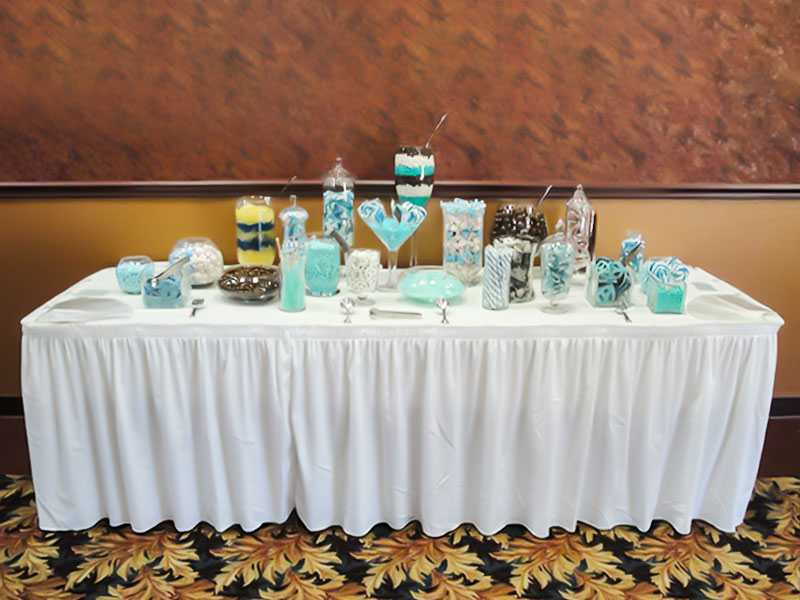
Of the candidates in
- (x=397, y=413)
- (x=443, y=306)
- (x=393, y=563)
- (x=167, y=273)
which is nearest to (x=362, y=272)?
(x=443, y=306)

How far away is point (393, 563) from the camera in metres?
1.78

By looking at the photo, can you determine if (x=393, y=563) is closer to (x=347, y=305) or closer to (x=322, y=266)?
(x=347, y=305)

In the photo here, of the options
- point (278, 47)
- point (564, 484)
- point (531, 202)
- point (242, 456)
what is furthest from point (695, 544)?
point (278, 47)

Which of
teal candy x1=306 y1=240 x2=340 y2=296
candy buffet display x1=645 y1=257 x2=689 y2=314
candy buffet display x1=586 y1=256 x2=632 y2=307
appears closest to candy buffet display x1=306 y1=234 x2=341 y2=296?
teal candy x1=306 y1=240 x2=340 y2=296

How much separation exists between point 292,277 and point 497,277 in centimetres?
50

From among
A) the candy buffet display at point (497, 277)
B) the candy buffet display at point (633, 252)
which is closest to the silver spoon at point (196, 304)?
the candy buffet display at point (497, 277)

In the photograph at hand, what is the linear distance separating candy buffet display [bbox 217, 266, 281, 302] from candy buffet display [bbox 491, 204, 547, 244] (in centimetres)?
66

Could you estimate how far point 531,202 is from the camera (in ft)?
7.11

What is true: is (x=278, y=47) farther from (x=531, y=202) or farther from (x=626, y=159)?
(x=626, y=159)

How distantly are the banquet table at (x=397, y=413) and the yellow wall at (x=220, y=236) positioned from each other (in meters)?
0.35

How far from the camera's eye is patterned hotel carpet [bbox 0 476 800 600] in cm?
170

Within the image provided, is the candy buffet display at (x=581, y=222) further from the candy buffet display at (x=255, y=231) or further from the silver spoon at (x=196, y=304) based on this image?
the silver spoon at (x=196, y=304)

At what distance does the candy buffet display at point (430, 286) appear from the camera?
1.82 meters

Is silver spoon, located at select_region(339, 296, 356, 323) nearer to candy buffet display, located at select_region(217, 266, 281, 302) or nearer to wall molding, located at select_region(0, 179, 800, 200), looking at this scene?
candy buffet display, located at select_region(217, 266, 281, 302)
